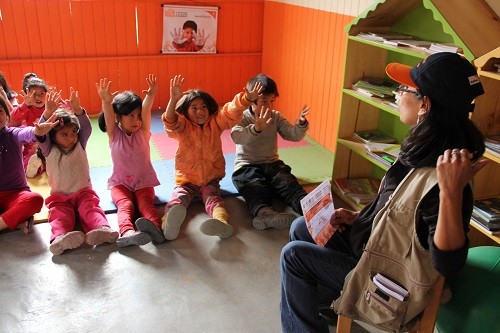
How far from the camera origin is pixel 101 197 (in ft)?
11.2

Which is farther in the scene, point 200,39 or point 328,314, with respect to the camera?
point 200,39

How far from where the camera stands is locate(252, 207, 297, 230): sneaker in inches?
121


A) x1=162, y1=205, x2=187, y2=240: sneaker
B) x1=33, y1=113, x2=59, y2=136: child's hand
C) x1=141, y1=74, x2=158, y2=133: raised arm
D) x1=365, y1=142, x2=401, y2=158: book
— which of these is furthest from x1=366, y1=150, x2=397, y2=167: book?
x1=33, y1=113, x2=59, y2=136: child's hand

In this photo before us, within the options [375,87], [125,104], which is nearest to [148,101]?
[125,104]

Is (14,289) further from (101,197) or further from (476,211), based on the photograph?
(476,211)

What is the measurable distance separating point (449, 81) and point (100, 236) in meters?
2.12

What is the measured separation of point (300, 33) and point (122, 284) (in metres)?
3.25

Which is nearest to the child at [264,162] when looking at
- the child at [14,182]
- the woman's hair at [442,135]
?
the child at [14,182]

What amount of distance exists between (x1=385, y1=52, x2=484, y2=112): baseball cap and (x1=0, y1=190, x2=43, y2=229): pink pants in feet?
8.11

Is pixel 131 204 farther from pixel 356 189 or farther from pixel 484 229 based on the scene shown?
pixel 484 229

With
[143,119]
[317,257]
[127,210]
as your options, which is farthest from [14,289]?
[317,257]

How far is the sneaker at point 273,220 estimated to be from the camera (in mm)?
3062

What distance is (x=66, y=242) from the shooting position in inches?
107

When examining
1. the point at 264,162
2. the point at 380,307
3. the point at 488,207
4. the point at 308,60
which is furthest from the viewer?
the point at 308,60
